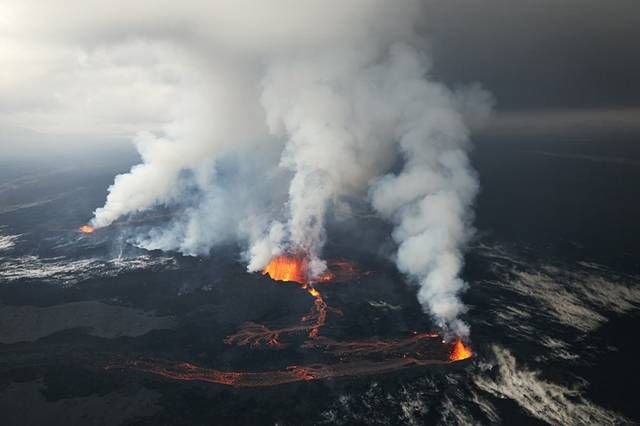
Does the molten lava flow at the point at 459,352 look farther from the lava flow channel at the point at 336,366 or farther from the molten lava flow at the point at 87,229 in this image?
the molten lava flow at the point at 87,229

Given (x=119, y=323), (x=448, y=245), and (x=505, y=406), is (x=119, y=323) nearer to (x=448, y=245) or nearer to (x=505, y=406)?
(x=505, y=406)

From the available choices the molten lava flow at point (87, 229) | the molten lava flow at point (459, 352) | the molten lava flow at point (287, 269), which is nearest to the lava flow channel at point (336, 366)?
the molten lava flow at point (459, 352)

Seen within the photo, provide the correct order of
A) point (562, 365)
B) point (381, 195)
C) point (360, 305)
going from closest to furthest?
point (562, 365)
point (360, 305)
point (381, 195)

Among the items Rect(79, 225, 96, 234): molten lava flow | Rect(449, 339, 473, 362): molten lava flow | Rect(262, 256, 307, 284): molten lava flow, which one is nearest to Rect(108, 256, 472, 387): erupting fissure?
Rect(449, 339, 473, 362): molten lava flow

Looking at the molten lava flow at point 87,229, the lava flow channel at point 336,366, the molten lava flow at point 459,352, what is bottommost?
the molten lava flow at point 459,352

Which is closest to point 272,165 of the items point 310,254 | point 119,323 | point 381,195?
point 381,195

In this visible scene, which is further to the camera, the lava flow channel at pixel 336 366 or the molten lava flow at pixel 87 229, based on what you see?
the molten lava flow at pixel 87 229
